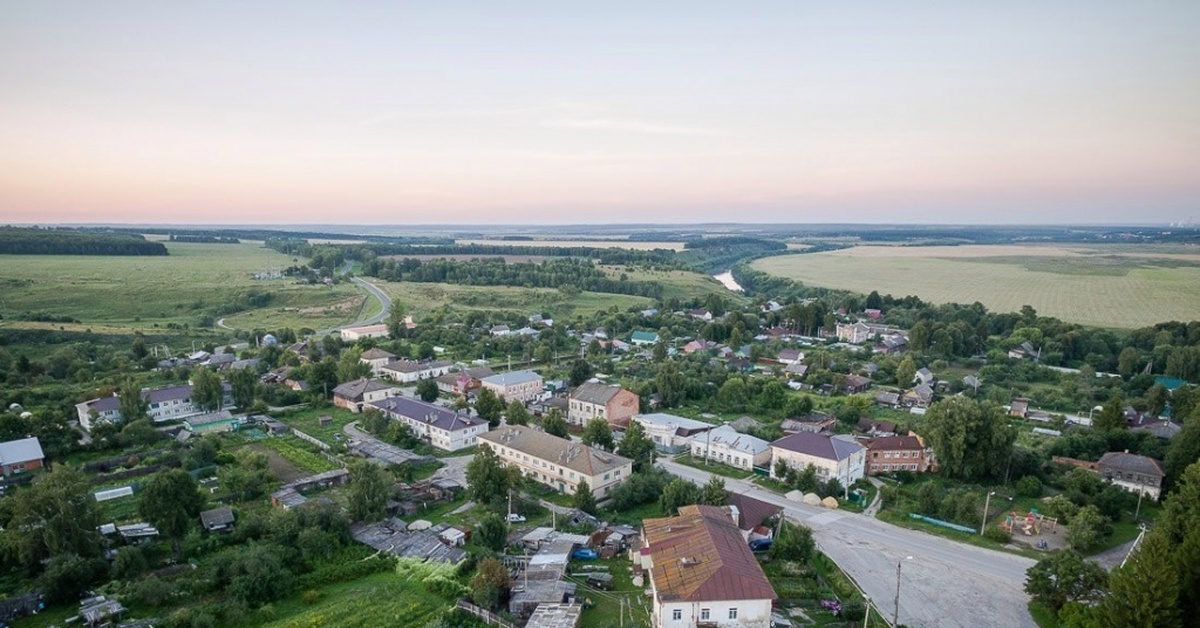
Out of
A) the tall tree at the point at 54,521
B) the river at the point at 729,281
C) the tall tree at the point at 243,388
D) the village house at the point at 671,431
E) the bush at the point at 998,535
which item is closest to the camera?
the tall tree at the point at 54,521

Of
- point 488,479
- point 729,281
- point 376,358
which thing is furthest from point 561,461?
point 729,281

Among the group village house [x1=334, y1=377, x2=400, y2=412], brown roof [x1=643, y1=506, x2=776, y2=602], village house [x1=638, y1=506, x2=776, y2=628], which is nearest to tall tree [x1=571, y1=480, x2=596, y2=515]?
brown roof [x1=643, y1=506, x2=776, y2=602]

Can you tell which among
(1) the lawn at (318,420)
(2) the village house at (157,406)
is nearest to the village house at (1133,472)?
(1) the lawn at (318,420)

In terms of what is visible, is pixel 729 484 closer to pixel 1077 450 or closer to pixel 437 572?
pixel 437 572

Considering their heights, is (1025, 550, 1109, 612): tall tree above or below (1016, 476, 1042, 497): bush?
above

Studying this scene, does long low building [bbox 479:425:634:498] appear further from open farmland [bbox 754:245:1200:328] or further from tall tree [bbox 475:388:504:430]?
open farmland [bbox 754:245:1200:328]

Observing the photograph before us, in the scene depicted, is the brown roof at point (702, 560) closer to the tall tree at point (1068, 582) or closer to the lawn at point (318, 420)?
the tall tree at point (1068, 582)

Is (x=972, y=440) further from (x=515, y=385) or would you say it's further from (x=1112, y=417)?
(x=515, y=385)
